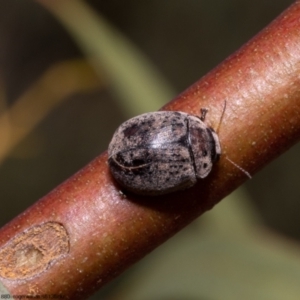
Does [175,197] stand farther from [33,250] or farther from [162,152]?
[33,250]

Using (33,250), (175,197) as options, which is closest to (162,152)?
(175,197)

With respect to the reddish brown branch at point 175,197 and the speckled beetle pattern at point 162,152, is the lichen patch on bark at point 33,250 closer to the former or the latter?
the reddish brown branch at point 175,197

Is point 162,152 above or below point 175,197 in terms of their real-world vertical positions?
above

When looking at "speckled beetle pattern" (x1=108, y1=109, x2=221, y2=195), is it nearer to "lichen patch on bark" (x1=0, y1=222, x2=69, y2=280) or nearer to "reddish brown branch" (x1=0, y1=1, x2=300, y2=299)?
"reddish brown branch" (x1=0, y1=1, x2=300, y2=299)

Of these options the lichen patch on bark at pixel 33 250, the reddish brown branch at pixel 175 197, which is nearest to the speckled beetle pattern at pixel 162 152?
the reddish brown branch at pixel 175 197

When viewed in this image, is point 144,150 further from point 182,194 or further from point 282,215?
point 282,215
